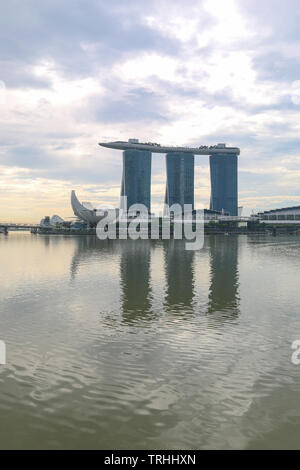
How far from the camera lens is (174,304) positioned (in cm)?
2588

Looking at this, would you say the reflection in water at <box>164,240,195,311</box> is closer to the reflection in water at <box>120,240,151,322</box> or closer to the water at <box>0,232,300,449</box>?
the water at <box>0,232,300,449</box>

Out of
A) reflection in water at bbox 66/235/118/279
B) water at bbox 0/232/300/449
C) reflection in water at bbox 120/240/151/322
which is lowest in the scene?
water at bbox 0/232/300/449

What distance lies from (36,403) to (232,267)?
38.8 meters

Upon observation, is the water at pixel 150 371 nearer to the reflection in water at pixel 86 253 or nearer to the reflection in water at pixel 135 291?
the reflection in water at pixel 135 291

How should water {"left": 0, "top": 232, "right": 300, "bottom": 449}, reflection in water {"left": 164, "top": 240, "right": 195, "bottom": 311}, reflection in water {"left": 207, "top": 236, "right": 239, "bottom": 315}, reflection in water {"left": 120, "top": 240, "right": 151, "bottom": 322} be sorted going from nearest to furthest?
water {"left": 0, "top": 232, "right": 300, "bottom": 449} < reflection in water {"left": 120, "top": 240, "right": 151, "bottom": 322} < reflection in water {"left": 207, "top": 236, "right": 239, "bottom": 315} < reflection in water {"left": 164, "top": 240, "right": 195, "bottom": 311}

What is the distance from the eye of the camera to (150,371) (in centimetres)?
1418

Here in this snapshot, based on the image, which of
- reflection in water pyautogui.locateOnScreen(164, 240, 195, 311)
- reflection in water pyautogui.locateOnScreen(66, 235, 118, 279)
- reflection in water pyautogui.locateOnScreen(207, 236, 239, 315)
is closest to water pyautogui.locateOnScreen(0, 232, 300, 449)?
reflection in water pyautogui.locateOnScreen(207, 236, 239, 315)

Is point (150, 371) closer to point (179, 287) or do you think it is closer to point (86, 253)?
point (179, 287)

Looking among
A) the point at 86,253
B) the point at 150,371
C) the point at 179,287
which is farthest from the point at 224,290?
the point at 86,253

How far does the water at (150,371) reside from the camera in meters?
10.2

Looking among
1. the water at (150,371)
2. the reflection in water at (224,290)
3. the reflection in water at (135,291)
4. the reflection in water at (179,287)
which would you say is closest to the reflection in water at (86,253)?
the reflection in water at (135,291)

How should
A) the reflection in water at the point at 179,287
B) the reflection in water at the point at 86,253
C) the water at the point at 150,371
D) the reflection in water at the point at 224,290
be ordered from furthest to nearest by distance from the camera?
the reflection in water at the point at 86,253 < the reflection in water at the point at 179,287 < the reflection in water at the point at 224,290 < the water at the point at 150,371

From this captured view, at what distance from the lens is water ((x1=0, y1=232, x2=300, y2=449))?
10.2m
